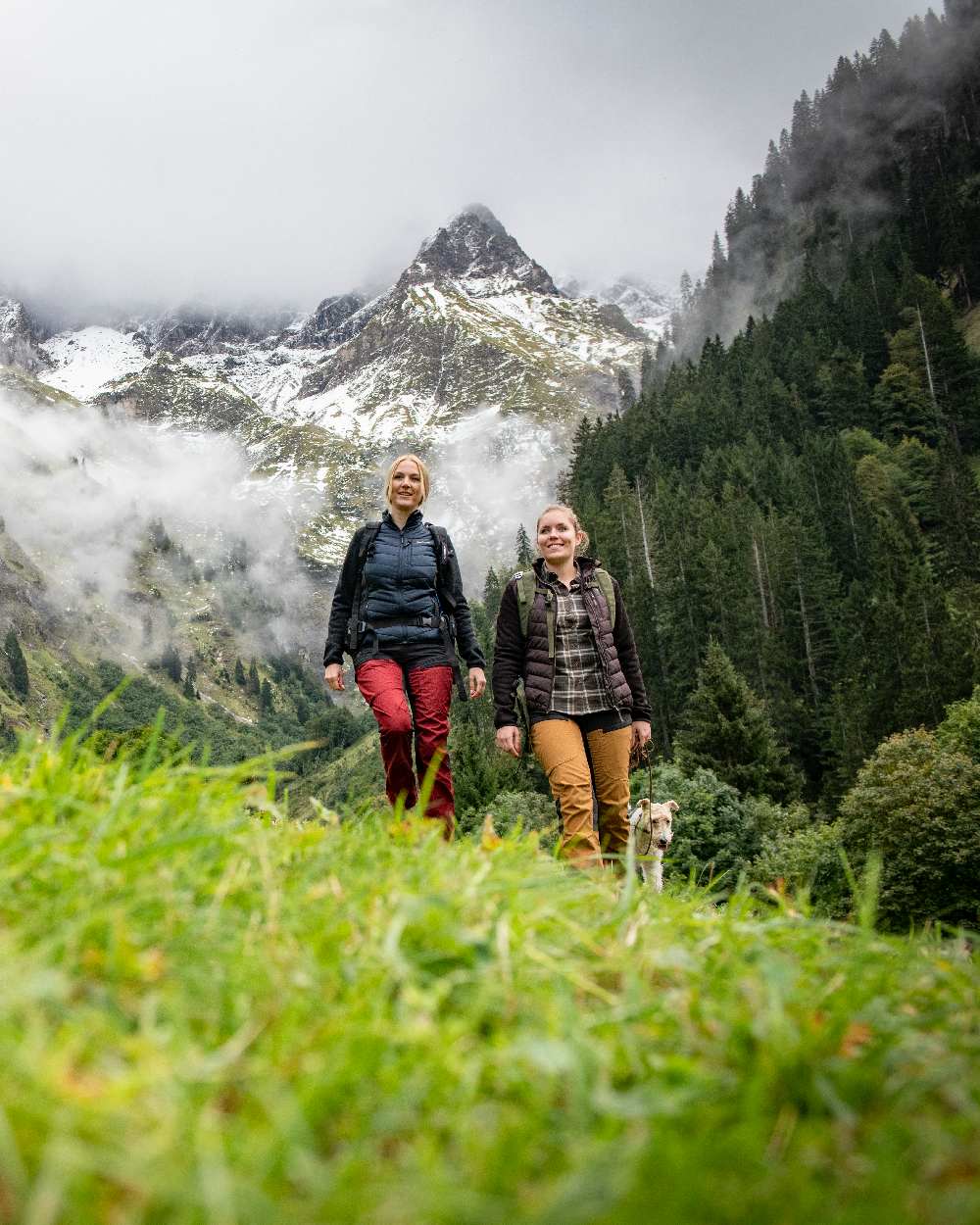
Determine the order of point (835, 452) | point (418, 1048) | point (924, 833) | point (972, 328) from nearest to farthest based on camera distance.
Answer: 1. point (418, 1048)
2. point (924, 833)
3. point (835, 452)
4. point (972, 328)

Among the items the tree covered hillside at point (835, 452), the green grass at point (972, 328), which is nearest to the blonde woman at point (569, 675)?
the tree covered hillside at point (835, 452)

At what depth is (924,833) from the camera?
2997cm

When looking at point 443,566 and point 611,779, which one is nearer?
point 611,779

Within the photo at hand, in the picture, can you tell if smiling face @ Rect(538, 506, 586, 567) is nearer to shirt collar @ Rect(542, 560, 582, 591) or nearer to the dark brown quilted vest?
shirt collar @ Rect(542, 560, 582, 591)

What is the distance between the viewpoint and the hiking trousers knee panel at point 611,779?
6488mm

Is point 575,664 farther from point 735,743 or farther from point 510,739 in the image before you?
point 735,743

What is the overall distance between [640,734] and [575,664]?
1.01 m

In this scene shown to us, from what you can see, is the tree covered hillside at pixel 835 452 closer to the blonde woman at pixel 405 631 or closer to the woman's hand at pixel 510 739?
the woman's hand at pixel 510 739

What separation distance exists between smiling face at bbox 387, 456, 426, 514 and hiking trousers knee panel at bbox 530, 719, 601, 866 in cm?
213

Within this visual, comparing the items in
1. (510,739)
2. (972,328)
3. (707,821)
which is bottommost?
(707,821)

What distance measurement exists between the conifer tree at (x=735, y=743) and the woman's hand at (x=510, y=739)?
145 ft

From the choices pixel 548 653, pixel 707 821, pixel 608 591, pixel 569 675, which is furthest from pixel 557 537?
pixel 707 821

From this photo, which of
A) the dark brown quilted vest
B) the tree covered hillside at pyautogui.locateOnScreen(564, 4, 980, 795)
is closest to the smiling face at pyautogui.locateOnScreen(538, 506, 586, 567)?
the dark brown quilted vest

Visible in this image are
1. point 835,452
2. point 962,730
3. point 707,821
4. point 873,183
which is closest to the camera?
point 707,821
